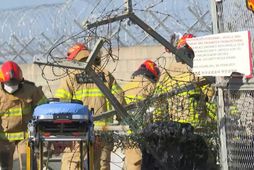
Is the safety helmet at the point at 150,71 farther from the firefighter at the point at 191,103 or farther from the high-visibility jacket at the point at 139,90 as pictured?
the firefighter at the point at 191,103

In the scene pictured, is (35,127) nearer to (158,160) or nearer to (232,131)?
(158,160)

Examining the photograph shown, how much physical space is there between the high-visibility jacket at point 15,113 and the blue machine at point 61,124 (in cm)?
277

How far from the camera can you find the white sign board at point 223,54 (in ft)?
17.3

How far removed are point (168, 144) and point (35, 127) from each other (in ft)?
4.04

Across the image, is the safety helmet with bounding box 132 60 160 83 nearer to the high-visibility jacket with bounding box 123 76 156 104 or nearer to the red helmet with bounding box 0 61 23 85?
the high-visibility jacket with bounding box 123 76 156 104

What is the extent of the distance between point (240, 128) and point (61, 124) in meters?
1.49

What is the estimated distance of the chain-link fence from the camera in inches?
216

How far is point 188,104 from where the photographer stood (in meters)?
6.57

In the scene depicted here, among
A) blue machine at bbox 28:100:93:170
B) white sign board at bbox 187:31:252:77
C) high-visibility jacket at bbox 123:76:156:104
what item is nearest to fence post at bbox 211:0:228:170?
white sign board at bbox 187:31:252:77

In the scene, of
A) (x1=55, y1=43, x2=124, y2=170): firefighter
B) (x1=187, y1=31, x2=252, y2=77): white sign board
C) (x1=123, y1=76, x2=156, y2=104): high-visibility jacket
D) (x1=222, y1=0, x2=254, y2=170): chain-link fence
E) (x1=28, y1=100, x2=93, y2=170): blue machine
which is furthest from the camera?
(x1=55, y1=43, x2=124, y2=170): firefighter

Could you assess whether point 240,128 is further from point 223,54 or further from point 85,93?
point 85,93

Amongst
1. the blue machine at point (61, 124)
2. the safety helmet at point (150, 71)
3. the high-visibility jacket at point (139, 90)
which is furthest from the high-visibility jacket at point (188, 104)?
the safety helmet at point (150, 71)

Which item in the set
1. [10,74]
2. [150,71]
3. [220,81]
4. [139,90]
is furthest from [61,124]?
[150,71]

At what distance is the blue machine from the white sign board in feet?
3.39
